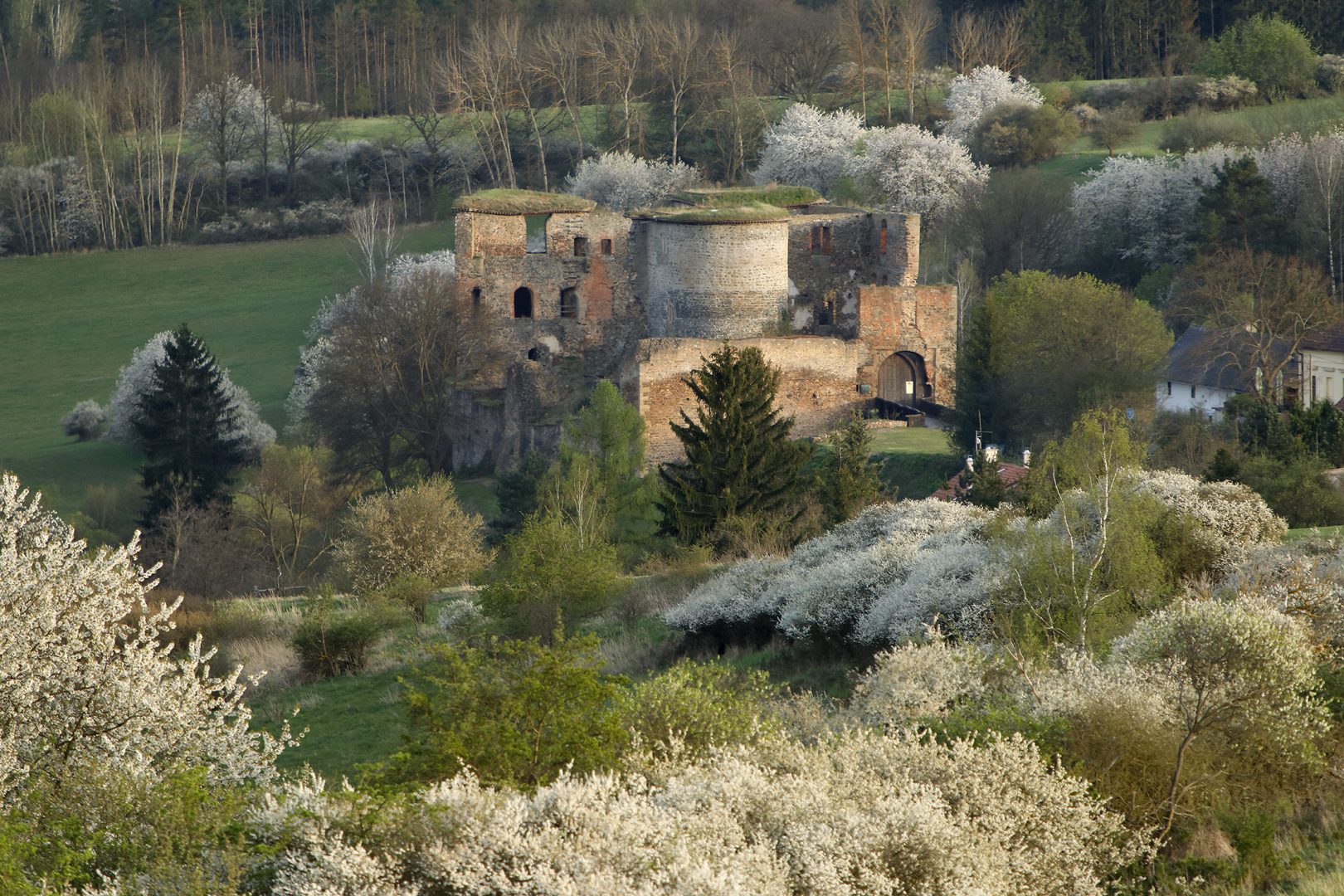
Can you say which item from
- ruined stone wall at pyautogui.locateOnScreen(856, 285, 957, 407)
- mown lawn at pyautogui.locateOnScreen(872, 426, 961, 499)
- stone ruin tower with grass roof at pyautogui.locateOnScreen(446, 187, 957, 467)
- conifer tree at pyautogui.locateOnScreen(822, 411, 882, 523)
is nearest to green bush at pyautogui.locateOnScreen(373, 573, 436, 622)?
conifer tree at pyautogui.locateOnScreen(822, 411, 882, 523)

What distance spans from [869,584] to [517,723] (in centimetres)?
616

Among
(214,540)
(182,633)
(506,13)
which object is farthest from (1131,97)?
(182,633)

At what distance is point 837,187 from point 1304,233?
1467 centimetres

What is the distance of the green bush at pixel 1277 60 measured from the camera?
5928 cm

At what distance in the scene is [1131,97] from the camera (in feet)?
204

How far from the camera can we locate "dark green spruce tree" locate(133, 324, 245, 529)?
129 feet

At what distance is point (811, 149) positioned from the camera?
5819 cm

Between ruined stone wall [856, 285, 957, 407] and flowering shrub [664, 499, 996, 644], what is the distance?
1855 cm

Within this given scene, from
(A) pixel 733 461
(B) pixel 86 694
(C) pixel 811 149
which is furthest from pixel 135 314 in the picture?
(B) pixel 86 694

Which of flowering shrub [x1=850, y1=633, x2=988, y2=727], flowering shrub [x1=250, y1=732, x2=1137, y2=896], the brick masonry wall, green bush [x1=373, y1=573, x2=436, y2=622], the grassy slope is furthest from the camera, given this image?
the grassy slope

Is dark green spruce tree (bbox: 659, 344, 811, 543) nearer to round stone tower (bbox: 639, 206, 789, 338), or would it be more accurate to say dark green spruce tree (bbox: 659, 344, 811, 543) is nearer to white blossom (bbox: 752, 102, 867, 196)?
round stone tower (bbox: 639, 206, 789, 338)

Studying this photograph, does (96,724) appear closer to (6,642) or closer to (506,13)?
(6,642)

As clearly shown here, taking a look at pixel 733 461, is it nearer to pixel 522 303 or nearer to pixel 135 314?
pixel 522 303

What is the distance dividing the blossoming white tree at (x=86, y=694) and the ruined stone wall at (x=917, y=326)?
89.2ft
